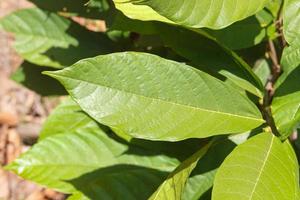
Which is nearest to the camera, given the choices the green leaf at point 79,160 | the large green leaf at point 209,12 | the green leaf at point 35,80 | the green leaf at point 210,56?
the large green leaf at point 209,12

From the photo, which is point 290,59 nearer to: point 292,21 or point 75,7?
point 292,21

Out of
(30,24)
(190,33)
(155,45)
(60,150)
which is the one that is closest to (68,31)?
(30,24)

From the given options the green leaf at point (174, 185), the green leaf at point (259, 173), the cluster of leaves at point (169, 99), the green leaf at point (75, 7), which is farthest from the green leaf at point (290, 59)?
the green leaf at point (75, 7)

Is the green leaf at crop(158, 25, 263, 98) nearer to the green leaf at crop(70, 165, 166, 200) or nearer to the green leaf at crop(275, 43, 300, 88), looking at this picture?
the green leaf at crop(275, 43, 300, 88)

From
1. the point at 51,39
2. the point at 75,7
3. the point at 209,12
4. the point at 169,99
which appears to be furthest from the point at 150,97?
the point at 51,39

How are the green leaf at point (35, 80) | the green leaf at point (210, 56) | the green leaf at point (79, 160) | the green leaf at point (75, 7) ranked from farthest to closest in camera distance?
the green leaf at point (35, 80) → the green leaf at point (75, 7) → the green leaf at point (79, 160) → the green leaf at point (210, 56)

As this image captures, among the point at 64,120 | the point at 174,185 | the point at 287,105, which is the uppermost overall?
the point at 287,105

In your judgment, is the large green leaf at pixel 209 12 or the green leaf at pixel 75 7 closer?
the large green leaf at pixel 209 12

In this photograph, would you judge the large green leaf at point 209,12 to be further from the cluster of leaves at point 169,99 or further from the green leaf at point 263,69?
the green leaf at point 263,69
